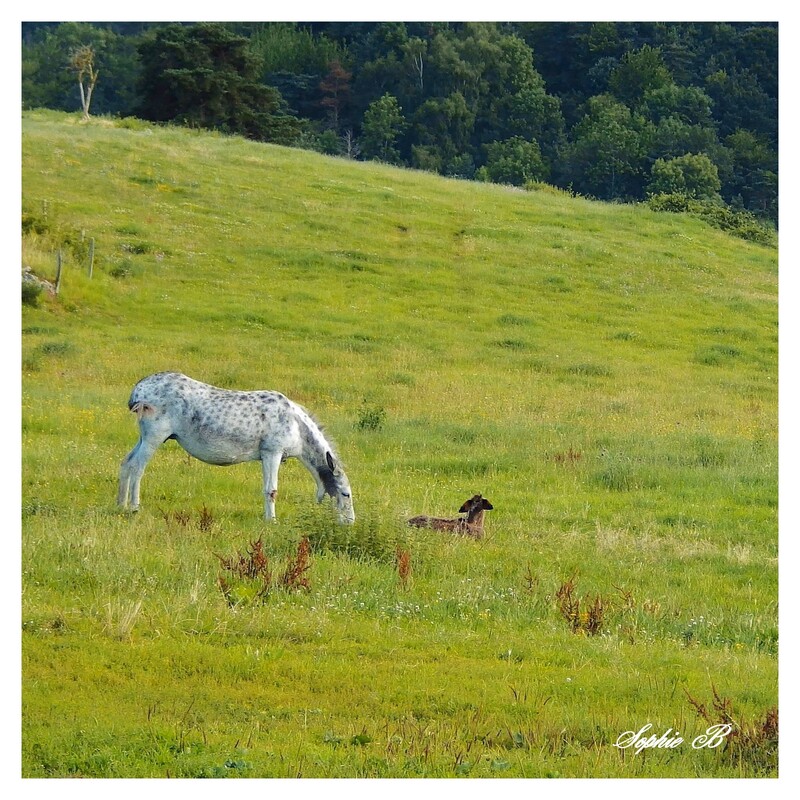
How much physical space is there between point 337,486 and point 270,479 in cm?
82

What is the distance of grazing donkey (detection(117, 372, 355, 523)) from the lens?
14242 mm

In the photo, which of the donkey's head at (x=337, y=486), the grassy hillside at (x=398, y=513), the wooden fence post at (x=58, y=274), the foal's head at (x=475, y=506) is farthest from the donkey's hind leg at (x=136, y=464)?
the wooden fence post at (x=58, y=274)

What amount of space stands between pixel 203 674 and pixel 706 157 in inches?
2661

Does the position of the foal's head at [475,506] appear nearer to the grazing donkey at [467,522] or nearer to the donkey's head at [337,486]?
the grazing donkey at [467,522]

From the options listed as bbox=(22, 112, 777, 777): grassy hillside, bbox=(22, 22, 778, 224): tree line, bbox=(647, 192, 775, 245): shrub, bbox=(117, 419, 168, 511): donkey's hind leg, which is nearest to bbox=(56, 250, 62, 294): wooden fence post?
bbox=(22, 112, 777, 777): grassy hillside

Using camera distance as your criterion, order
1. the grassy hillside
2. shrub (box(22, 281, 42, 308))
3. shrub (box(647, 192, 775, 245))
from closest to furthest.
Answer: the grassy hillside → shrub (box(22, 281, 42, 308)) → shrub (box(647, 192, 775, 245))

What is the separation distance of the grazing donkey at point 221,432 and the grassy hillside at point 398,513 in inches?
28.5

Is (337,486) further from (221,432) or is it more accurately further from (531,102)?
(531,102)

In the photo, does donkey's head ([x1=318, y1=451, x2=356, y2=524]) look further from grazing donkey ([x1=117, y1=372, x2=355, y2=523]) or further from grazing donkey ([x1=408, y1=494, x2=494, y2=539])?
grazing donkey ([x1=408, y1=494, x2=494, y2=539])

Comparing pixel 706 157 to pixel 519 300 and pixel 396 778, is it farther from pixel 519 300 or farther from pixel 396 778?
pixel 396 778

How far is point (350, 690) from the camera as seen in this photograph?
9.09 m

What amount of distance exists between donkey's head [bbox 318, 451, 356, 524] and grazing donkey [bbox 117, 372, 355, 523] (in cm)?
1

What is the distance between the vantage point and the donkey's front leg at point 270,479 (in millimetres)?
14062

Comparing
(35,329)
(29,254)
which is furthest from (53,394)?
(29,254)
